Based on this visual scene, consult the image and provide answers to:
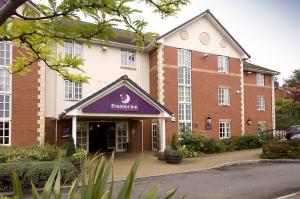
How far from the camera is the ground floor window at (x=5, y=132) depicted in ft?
63.1

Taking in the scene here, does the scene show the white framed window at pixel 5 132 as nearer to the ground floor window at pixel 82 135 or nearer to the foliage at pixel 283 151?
the ground floor window at pixel 82 135

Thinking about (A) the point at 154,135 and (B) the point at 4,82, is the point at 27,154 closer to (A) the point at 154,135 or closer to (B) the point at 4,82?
(B) the point at 4,82

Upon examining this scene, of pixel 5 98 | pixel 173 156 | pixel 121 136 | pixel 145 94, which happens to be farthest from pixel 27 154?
pixel 121 136

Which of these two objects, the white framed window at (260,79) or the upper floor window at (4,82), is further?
the white framed window at (260,79)

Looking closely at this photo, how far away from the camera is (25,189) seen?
12453mm

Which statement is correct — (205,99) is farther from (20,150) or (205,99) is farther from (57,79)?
(20,150)

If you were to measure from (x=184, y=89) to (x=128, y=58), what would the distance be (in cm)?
488

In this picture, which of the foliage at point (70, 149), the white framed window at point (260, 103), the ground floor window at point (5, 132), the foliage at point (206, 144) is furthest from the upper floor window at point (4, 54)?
the white framed window at point (260, 103)

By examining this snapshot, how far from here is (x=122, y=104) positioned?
1941 centimetres

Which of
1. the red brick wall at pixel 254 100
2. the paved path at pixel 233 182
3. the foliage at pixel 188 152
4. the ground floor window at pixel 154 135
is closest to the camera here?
the paved path at pixel 233 182

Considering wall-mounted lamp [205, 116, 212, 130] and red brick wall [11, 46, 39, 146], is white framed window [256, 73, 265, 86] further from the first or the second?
red brick wall [11, 46, 39, 146]

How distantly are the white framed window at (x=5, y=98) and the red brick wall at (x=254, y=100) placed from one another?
1965 centimetres

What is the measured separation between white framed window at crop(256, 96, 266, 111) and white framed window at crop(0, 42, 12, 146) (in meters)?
21.9

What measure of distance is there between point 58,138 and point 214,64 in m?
13.8
